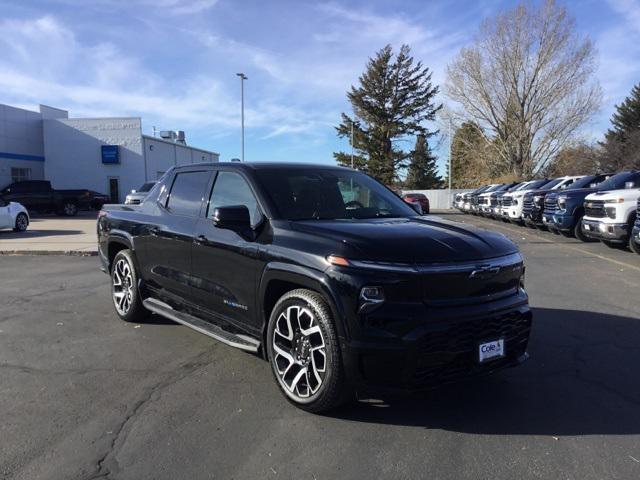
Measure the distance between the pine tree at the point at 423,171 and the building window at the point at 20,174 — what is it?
147ft

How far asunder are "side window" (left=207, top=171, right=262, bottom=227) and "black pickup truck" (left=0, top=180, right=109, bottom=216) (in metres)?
27.1

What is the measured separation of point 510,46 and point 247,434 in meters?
45.7

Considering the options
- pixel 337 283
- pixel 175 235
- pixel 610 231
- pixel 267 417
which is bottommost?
pixel 267 417

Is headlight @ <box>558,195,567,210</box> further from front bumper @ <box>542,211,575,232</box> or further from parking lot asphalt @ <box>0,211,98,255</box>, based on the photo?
parking lot asphalt @ <box>0,211,98,255</box>

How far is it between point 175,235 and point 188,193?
0.45 m

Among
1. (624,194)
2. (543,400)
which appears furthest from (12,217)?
(543,400)

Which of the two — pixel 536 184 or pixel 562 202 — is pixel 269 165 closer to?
pixel 562 202

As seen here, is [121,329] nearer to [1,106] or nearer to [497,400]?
[497,400]

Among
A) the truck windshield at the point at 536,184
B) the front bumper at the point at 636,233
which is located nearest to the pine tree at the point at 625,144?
the truck windshield at the point at 536,184

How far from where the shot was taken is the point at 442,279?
11.0ft

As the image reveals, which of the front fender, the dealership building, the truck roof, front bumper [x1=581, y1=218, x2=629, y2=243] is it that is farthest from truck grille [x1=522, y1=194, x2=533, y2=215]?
the dealership building

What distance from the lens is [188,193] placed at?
518 cm

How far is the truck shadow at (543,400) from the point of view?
352 centimetres

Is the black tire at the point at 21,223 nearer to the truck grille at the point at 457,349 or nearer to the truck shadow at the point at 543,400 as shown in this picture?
the truck shadow at the point at 543,400
